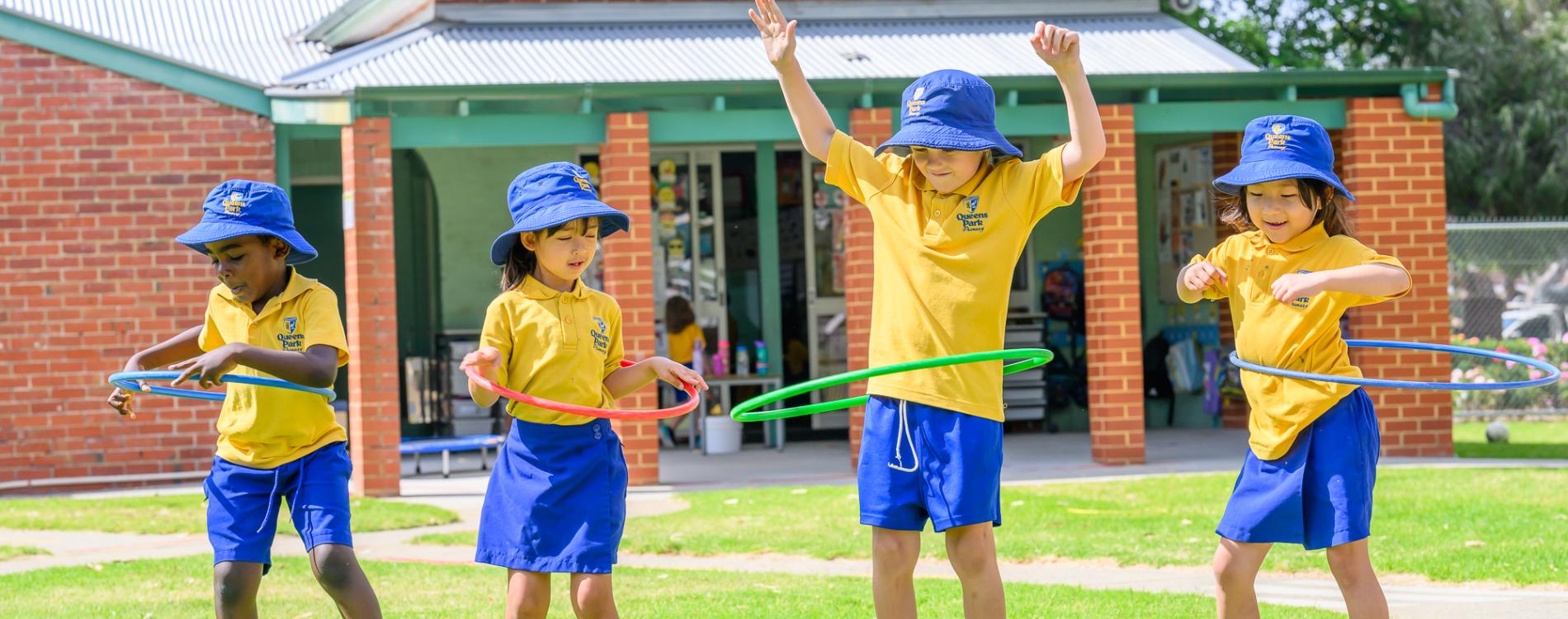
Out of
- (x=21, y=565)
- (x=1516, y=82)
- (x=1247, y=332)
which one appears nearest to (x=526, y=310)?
(x=1247, y=332)

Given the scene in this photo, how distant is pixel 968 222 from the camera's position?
4676mm

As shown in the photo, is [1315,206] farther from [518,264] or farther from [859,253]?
[859,253]

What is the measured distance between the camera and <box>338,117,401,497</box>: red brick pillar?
11578mm

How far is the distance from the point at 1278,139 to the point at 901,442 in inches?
59.1

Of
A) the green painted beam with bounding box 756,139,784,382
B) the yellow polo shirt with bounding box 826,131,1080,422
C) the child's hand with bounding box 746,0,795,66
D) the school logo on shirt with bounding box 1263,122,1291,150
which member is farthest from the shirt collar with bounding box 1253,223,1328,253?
the green painted beam with bounding box 756,139,784,382

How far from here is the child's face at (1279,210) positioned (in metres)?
4.88

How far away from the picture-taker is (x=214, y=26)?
1508cm

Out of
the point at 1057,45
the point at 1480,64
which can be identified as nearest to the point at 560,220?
the point at 1057,45

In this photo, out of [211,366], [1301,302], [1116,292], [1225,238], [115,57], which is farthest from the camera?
[1225,238]

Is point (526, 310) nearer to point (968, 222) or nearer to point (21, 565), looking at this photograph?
point (968, 222)

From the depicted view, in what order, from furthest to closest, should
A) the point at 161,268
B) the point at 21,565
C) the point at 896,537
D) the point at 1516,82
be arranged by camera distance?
the point at 1516,82 < the point at 161,268 < the point at 21,565 < the point at 896,537

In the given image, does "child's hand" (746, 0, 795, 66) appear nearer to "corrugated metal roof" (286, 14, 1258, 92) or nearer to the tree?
"corrugated metal roof" (286, 14, 1258, 92)

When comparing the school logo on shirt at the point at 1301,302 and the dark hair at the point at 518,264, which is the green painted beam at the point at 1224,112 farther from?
the dark hair at the point at 518,264

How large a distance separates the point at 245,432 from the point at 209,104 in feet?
25.5
